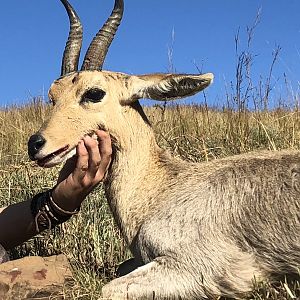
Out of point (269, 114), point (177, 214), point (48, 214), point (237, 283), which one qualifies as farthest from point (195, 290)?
point (269, 114)

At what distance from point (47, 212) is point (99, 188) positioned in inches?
78.2

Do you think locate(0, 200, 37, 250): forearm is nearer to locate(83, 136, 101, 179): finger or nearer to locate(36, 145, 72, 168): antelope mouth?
locate(83, 136, 101, 179): finger

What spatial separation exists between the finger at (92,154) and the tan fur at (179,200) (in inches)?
3.1

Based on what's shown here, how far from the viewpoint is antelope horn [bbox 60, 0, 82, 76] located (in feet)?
18.6

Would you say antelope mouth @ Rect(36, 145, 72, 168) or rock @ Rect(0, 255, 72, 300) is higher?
antelope mouth @ Rect(36, 145, 72, 168)

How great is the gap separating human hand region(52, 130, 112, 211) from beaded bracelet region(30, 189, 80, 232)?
0.21 feet

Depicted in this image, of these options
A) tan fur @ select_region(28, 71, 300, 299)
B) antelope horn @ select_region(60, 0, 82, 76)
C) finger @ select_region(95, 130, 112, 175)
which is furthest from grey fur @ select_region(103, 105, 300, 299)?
antelope horn @ select_region(60, 0, 82, 76)

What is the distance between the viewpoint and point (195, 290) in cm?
432

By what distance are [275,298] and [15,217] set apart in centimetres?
276

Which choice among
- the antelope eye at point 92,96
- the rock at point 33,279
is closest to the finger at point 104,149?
the antelope eye at point 92,96

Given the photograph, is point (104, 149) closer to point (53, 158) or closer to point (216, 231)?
point (53, 158)

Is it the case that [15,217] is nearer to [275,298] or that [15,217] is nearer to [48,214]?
[48,214]

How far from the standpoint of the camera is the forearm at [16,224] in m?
5.86

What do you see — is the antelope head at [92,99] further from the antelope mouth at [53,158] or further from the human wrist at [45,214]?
the human wrist at [45,214]
